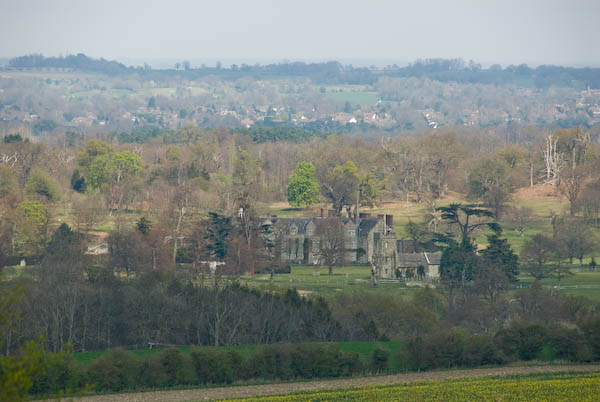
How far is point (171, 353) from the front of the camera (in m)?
38.0

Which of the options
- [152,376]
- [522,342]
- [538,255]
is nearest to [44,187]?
[538,255]

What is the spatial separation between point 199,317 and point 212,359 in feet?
23.0

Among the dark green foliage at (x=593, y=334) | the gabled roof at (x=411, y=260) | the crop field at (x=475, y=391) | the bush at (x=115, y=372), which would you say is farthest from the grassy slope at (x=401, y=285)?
the crop field at (x=475, y=391)

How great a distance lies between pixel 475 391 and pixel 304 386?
6011 millimetres

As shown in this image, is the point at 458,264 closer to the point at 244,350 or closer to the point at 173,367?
the point at 244,350

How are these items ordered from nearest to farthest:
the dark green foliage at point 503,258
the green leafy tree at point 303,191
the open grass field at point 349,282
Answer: the open grass field at point 349,282 < the dark green foliage at point 503,258 < the green leafy tree at point 303,191

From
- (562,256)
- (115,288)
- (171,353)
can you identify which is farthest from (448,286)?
(171,353)

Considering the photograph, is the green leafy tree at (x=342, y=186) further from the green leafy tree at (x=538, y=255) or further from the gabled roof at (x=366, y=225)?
the green leafy tree at (x=538, y=255)

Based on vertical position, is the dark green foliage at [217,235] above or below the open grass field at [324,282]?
above

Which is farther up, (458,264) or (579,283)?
(458,264)

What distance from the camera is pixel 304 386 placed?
37.5m

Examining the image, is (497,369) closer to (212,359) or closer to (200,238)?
(212,359)

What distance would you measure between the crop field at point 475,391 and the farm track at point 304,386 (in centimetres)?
100

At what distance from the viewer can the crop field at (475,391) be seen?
3481cm
